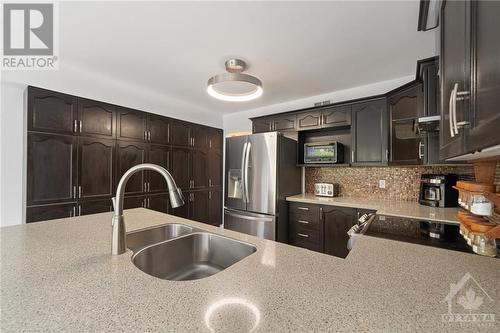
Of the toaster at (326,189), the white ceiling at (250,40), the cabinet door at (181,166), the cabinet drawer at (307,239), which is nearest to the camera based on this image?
the white ceiling at (250,40)

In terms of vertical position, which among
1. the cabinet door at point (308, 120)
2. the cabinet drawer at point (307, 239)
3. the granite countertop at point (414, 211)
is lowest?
the cabinet drawer at point (307, 239)

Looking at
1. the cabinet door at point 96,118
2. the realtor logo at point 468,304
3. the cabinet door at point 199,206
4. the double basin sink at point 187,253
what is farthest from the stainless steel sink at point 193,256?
the cabinet door at point 199,206

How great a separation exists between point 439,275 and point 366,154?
6.92 ft

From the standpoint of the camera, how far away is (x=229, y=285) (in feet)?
2.08

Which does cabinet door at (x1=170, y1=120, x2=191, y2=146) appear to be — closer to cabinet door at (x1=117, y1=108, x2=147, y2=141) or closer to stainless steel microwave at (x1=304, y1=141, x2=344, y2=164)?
cabinet door at (x1=117, y1=108, x2=147, y2=141)

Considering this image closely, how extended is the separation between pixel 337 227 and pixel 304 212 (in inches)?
17.6

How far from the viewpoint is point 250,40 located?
6.17 feet

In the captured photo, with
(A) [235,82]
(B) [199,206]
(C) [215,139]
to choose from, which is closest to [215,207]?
(B) [199,206]

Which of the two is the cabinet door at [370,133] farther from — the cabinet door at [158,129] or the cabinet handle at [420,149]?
the cabinet door at [158,129]

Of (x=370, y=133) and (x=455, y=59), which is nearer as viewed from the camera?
(x=455, y=59)

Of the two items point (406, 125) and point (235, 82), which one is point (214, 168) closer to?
point (235, 82)

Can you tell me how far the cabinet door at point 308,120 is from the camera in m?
2.99

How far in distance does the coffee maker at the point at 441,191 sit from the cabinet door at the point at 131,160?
346 cm

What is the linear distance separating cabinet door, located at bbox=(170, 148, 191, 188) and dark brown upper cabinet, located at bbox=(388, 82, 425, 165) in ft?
9.58
